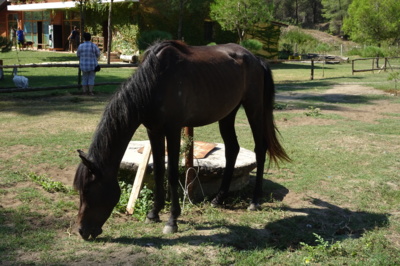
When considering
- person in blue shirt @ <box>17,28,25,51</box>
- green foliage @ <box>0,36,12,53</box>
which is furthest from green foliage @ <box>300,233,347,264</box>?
person in blue shirt @ <box>17,28,25,51</box>

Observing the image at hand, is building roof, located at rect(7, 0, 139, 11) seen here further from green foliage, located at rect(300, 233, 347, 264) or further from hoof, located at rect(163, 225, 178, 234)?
green foliage, located at rect(300, 233, 347, 264)

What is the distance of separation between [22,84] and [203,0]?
18202 millimetres

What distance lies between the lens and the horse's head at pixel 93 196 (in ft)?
13.2

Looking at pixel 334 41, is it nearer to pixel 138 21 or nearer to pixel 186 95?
pixel 138 21

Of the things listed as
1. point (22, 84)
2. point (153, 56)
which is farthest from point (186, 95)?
point (22, 84)

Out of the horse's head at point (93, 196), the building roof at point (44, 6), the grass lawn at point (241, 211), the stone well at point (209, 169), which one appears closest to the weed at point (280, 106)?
the grass lawn at point (241, 211)

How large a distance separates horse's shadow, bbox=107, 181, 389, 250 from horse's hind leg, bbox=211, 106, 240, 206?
1.88 ft

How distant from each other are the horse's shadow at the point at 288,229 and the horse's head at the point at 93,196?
1.00 ft

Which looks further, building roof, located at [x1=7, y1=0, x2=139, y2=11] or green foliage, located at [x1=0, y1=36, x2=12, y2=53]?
building roof, located at [x1=7, y1=0, x2=139, y2=11]

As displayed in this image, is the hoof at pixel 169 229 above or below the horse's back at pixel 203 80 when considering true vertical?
below

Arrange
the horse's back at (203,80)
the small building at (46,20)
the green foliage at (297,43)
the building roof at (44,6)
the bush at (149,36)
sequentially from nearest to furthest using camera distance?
the horse's back at (203,80), the bush at (149,36), the building roof at (44,6), the small building at (46,20), the green foliage at (297,43)

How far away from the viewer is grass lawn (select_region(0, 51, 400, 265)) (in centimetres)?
408

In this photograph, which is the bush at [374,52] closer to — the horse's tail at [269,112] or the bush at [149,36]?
the bush at [149,36]

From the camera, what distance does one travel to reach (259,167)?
227 inches
